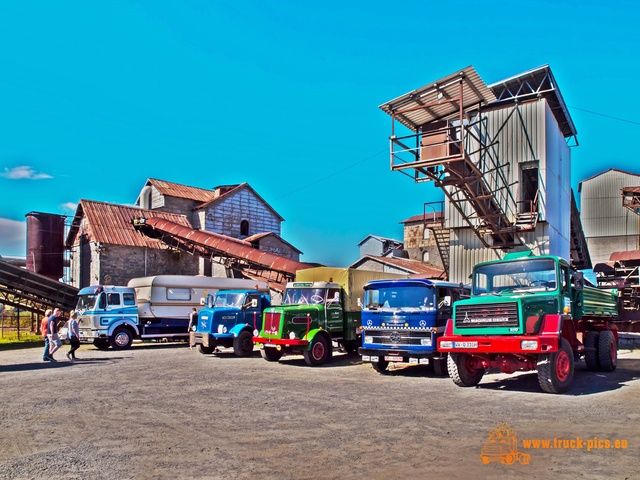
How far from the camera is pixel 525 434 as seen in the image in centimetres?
680

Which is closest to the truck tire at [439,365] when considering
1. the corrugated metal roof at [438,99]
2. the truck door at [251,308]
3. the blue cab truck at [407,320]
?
the blue cab truck at [407,320]

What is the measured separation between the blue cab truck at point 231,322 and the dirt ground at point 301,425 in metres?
4.62

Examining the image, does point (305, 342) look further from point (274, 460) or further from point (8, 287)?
point (8, 287)

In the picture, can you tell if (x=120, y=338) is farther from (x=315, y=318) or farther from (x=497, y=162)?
(x=497, y=162)

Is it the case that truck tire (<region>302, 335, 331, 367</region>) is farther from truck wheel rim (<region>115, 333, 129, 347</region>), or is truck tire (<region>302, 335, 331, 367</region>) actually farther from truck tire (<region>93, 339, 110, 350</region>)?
truck tire (<region>93, 339, 110, 350</region>)

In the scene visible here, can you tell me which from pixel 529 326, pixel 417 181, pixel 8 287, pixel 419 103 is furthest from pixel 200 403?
pixel 8 287

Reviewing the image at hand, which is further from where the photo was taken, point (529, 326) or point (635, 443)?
point (529, 326)

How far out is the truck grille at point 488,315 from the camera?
10078 millimetres

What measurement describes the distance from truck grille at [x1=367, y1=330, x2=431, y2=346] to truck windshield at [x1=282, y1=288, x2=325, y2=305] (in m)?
3.14

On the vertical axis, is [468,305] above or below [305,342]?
above

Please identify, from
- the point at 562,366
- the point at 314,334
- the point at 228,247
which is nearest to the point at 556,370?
the point at 562,366

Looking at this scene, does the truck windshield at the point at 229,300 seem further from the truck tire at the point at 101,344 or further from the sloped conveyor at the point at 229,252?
the sloped conveyor at the point at 229,252

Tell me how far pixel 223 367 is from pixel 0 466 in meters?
9.19

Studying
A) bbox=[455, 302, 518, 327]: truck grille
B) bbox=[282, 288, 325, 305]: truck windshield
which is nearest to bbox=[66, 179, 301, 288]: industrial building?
bbox=[282, 288, 325, 305]: truck windshield
